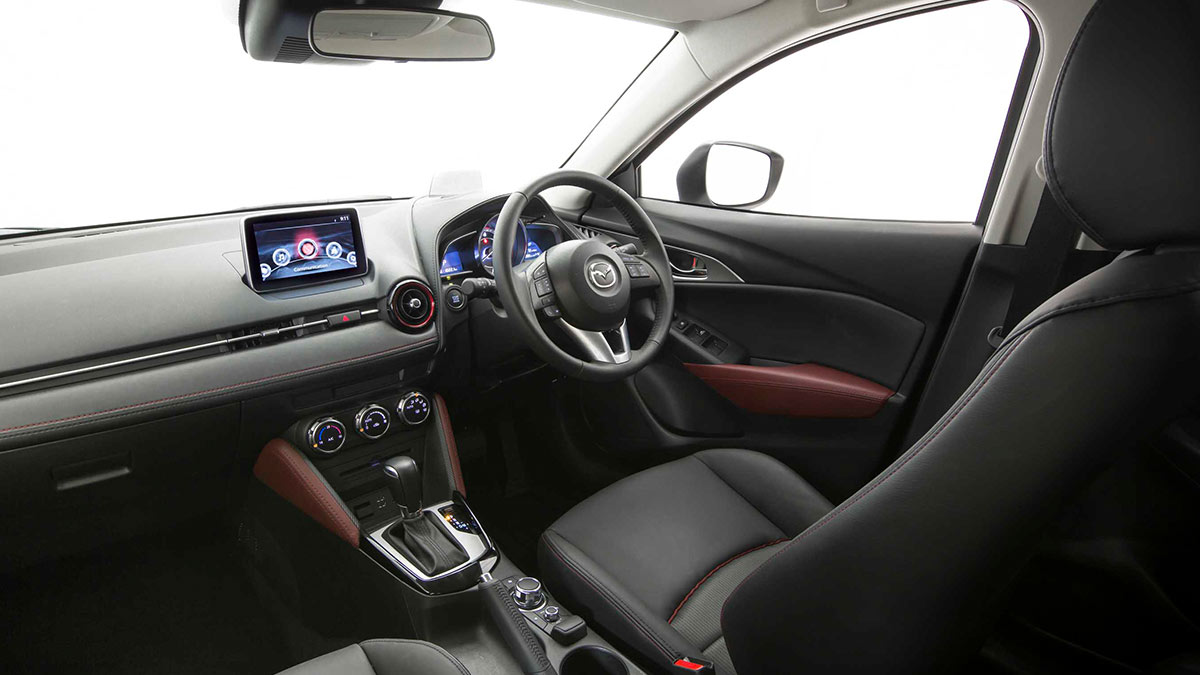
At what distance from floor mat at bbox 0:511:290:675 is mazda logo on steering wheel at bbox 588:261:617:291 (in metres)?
1.30

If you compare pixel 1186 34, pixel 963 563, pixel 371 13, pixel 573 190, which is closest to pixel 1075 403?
pixel 963 563

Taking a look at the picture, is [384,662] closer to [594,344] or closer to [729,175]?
[594,344]

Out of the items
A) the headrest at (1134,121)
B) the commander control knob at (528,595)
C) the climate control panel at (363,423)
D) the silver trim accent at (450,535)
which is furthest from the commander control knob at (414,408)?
the headrest at (1134,121)

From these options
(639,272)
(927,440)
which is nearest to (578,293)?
(639,272)

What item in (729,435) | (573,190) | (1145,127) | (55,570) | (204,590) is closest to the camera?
(1145,127)

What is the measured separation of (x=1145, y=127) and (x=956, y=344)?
1222 millimetres

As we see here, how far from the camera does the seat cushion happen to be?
4.80 ft

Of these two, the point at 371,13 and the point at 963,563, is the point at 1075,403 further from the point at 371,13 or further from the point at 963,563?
the point at 371,13

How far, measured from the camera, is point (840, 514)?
95cm

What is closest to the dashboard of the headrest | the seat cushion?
the seat cushion

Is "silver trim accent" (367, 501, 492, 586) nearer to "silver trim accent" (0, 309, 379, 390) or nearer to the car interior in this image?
the car interior

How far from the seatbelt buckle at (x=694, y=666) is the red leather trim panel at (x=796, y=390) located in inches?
39.4

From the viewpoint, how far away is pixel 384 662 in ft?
3.91

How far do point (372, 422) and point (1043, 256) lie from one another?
173cm
